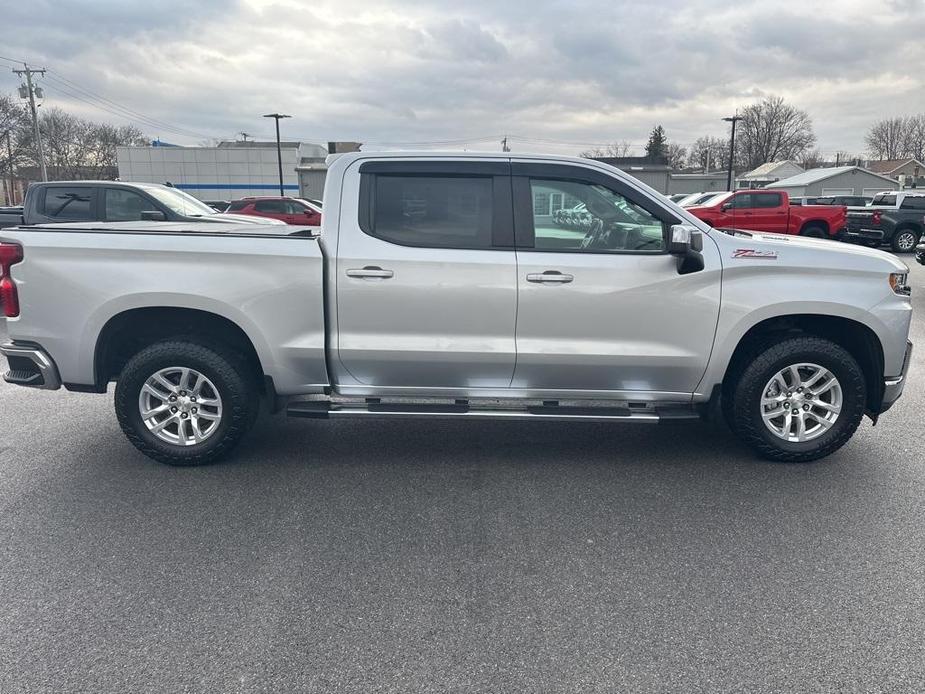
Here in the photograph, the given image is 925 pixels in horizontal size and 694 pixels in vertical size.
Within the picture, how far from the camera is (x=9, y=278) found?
4363 mm

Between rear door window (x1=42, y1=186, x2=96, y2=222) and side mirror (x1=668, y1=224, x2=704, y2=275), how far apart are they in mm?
9528

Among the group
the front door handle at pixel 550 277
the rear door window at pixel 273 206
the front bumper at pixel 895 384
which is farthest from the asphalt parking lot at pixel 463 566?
the rear door window at pixel 273 206

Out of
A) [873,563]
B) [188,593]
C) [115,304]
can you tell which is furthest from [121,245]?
[873,563]

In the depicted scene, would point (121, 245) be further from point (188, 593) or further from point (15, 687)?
point (15, 687)

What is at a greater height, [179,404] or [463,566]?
[179,404]

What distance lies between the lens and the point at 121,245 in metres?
4.24

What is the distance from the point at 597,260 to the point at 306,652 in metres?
2.76

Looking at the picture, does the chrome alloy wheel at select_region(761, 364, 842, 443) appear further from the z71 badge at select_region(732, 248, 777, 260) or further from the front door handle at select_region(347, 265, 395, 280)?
the front door handle at select_region(347, 265, 395, 280)

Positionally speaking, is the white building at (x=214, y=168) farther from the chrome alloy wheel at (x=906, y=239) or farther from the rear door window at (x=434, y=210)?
the rear door window at (x=434, y=210)

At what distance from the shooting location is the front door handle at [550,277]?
4.19m

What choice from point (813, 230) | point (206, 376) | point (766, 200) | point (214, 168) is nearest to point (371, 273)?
point (206, 376)

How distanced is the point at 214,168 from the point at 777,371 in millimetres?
48931

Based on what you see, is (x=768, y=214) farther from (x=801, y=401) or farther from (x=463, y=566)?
(x=463, y=566)

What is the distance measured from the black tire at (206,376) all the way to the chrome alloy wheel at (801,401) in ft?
11.1
